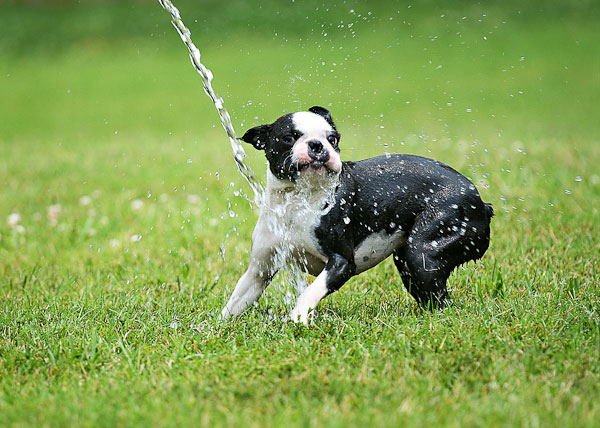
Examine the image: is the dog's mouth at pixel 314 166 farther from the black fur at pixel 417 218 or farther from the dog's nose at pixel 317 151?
the black fur at pixel 417 218

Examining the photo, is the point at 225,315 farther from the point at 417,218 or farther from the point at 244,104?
the point at 244,104

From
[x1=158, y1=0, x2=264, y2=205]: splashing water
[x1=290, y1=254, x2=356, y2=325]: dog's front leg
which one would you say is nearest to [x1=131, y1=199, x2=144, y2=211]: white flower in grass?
[x1=158, y1=0, x2=264, y2=205]: splashing water

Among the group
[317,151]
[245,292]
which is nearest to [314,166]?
[317,151]

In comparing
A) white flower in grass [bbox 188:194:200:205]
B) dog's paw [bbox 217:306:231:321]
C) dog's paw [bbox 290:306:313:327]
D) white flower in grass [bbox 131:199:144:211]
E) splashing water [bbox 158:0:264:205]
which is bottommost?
white flower in grass [bbox 188:194:200:205]

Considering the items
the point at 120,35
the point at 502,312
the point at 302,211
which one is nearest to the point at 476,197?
the point at 502,312

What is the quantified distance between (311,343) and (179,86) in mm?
13638

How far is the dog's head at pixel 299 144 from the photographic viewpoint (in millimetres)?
3346

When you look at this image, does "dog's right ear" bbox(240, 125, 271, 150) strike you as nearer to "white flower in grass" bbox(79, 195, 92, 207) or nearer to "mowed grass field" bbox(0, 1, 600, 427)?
"mowed grass field" bbox(0, 1, 600, 427)

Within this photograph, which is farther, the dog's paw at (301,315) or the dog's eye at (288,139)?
the dog's eye at (288,139)

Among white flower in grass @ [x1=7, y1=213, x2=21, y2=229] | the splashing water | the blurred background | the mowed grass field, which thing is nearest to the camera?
the mowed grass field

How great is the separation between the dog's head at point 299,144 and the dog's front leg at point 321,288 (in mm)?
439

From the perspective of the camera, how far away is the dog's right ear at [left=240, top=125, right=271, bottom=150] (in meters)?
3.62

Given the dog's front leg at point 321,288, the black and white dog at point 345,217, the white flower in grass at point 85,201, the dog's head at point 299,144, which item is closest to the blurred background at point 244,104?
the white flower in grass at point 85,201

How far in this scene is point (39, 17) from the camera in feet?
71.2
